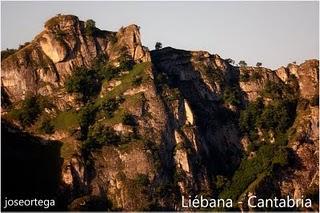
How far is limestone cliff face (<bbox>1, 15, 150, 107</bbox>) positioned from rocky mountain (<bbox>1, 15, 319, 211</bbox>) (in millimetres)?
147

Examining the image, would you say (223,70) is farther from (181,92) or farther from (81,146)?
(81,146)

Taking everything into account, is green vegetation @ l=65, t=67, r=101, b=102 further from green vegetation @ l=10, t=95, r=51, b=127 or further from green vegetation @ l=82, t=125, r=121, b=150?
green vegetation @ l=82, t=125, r=121, b=150

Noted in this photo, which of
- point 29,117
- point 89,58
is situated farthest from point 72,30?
point 29,117

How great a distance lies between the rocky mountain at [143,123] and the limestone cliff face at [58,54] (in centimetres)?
15

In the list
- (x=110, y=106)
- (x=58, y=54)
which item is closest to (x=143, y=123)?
(x=110, y=106)

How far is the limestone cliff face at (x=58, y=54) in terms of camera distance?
104188 mm

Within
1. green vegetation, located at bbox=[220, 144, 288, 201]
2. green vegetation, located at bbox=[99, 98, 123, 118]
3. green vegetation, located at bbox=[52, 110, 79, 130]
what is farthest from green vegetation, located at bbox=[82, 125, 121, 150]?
green vegetation, located at bbox=[220, 144, 288, 201]

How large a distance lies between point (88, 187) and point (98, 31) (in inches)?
1127

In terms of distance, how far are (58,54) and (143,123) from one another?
1614 cm

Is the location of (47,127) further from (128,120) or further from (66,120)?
(128,120)

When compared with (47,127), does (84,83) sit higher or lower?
higher

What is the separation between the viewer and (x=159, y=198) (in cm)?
9469

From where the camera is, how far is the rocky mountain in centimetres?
9425

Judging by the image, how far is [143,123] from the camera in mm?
101188
